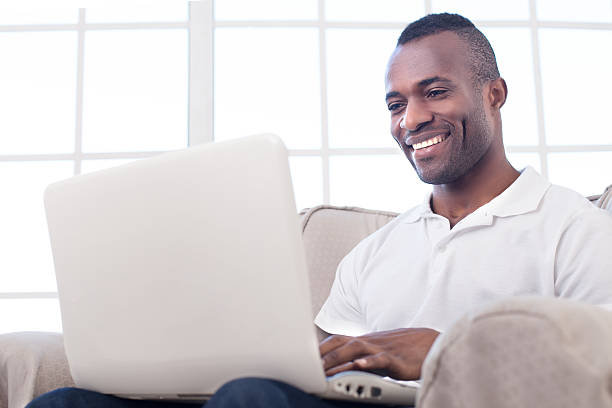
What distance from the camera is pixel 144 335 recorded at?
2.39 ft

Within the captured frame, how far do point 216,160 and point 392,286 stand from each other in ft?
2.13

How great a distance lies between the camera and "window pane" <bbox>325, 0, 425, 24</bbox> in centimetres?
267

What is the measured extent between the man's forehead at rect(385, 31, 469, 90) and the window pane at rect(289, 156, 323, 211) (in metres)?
1.29

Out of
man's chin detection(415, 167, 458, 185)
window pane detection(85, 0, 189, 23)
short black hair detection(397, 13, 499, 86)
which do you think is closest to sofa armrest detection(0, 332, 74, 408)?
man's chin detection(415, 167, 458, 185)

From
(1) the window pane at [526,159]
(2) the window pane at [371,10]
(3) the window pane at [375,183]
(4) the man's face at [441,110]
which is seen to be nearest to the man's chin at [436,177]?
(4) the man's face at [441,110]

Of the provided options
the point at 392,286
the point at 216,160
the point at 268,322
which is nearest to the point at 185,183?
the point at 216,160

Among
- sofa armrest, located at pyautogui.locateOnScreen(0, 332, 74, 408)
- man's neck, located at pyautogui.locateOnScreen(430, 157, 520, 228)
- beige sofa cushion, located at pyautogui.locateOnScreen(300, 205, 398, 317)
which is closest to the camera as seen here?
sofa armrest, located at pyautogui.locateOnScreen(0, 332, 74, 408)

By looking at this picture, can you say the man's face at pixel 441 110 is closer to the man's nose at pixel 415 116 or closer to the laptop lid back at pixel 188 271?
the man's nose at pixel 415 116

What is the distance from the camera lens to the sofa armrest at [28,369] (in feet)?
3.47

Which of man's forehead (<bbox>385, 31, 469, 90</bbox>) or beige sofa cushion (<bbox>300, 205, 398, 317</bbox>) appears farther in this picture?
beige sofa cushion (<bbox>300, 205, 398, 317</bbox>)

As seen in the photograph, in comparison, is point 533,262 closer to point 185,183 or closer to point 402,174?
point 185,183

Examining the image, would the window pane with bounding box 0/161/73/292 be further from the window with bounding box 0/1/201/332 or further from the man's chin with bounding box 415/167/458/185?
the man's chin with bounding box 415/167/458/185

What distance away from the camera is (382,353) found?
78 centimetres

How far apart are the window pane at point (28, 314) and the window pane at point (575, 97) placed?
222 cm
